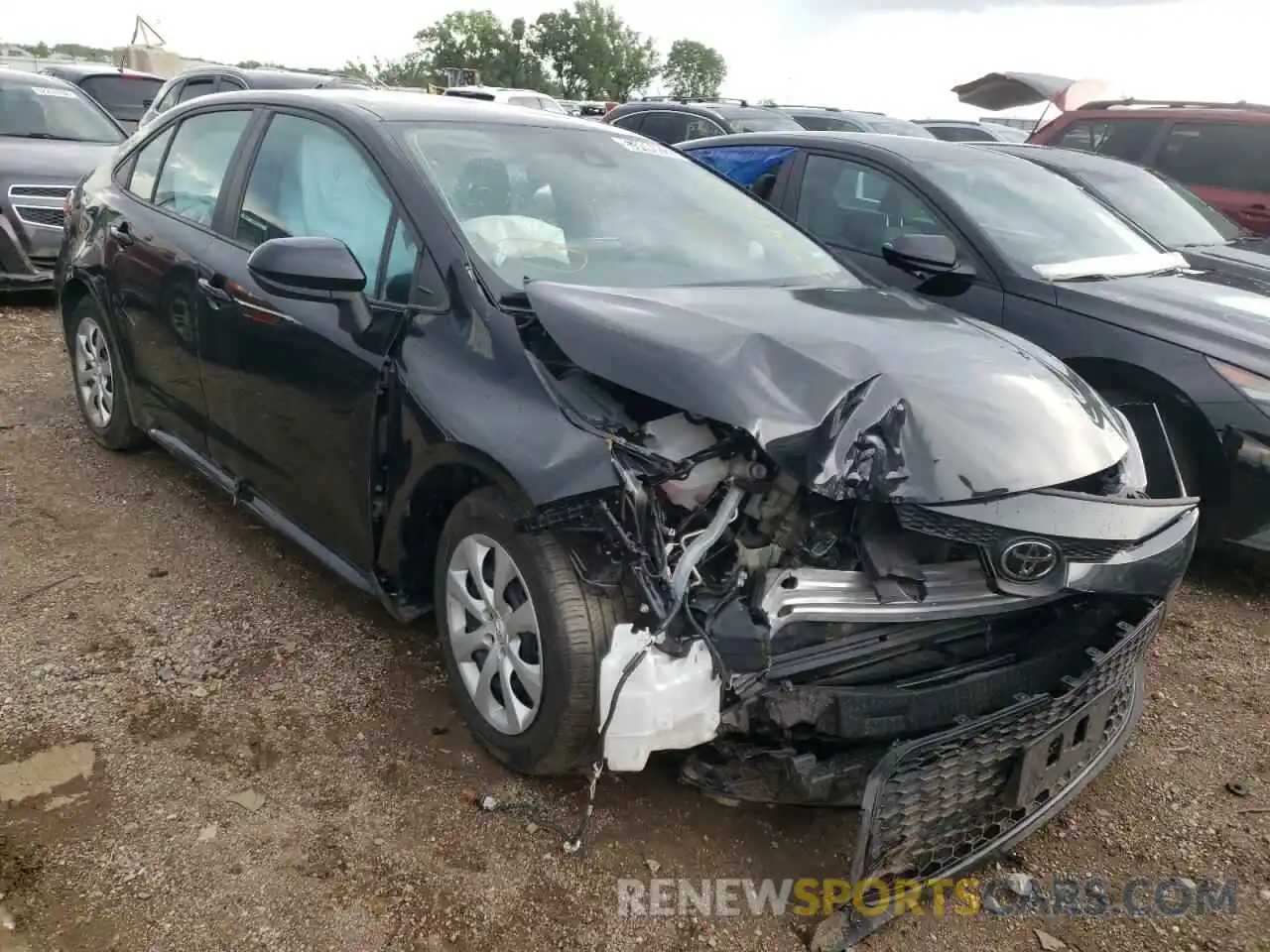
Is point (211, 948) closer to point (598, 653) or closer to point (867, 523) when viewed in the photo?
point (598, 653)

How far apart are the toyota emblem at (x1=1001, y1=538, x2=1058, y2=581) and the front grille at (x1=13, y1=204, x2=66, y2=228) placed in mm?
7086

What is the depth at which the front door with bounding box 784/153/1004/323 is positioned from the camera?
450 centimetres

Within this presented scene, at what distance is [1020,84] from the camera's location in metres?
12.3

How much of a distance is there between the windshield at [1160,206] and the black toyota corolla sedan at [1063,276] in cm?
78

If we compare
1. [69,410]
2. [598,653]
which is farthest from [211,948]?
[69,410]

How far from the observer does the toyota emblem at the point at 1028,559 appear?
226 cm

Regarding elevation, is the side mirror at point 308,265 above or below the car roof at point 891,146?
below

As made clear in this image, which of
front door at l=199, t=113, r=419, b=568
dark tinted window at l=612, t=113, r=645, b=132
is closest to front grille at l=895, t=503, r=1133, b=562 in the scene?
front door at l=199, t=113, r=419, b=568

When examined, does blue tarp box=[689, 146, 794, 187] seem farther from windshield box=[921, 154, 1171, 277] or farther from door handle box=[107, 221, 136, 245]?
door handle box=[107, 221, 136, 245]

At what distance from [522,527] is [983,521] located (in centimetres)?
105

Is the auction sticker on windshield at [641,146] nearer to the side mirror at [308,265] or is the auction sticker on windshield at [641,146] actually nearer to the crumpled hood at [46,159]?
the side mirror at [308,265]

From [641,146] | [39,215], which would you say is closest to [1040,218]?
[641,146]

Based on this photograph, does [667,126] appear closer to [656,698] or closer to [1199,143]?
[1199,143]

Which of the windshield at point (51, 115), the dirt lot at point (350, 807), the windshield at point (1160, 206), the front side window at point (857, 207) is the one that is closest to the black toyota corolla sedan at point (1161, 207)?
the windshield at point (1160, 206)
